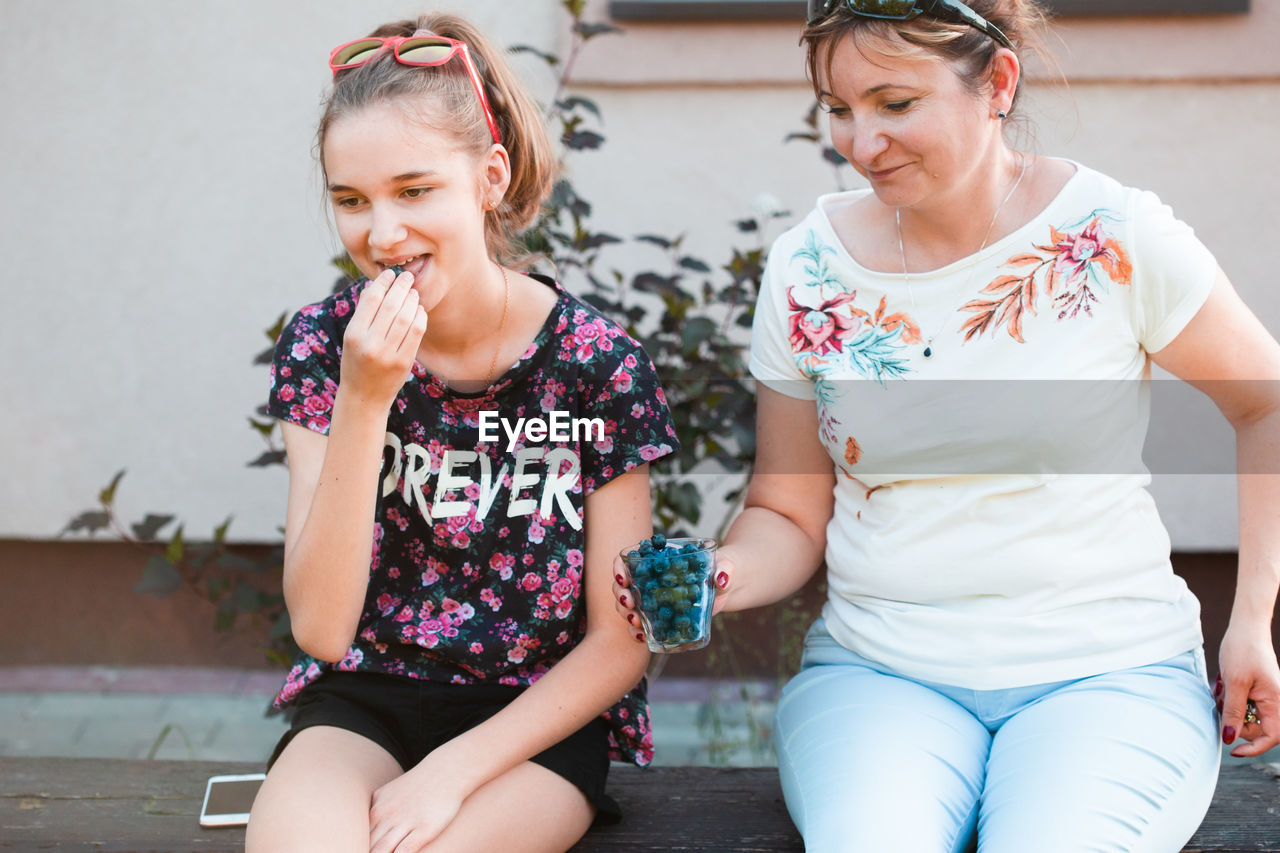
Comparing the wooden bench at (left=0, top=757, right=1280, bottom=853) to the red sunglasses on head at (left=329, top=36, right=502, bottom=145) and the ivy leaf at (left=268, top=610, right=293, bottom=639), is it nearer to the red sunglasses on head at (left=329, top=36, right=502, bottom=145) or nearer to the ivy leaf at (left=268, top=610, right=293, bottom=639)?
the ivy leaf at (left=268, top=610, right=293, bottom=639)

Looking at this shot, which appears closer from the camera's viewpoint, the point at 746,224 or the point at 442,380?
the point at 442,380

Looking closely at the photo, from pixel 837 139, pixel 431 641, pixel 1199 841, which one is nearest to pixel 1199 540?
pixel 1199 841

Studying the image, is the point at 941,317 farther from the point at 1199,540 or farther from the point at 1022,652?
the point at 1199,540

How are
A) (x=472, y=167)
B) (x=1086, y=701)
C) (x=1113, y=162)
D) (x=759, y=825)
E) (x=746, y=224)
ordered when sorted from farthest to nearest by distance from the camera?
(x=1113, y=162)
(x=746, y=224)
(x=759, y=825)
(x=472, y=167)
(x=1086, y=701)

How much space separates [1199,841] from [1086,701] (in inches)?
16.7

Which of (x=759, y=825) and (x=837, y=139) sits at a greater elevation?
(x=837, y=139)

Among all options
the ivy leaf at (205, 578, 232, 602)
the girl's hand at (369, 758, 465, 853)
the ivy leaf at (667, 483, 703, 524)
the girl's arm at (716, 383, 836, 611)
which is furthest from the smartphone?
the ivy leaf at (667, 483, 703, 524)

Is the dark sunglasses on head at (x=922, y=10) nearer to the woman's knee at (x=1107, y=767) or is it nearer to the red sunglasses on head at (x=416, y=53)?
the red sunglasses on head at (x=416, y=53)

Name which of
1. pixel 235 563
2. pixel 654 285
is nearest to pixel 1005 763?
pixel 654 285

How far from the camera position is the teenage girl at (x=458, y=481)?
173 centimetres

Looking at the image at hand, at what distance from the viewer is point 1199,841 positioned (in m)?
1.90

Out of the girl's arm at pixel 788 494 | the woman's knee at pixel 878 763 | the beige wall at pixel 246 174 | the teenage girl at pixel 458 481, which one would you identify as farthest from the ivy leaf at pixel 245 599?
the woman's knee at pixel 878 763

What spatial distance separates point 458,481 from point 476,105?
0.63 metres

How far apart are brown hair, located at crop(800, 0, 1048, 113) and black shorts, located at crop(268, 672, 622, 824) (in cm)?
117
